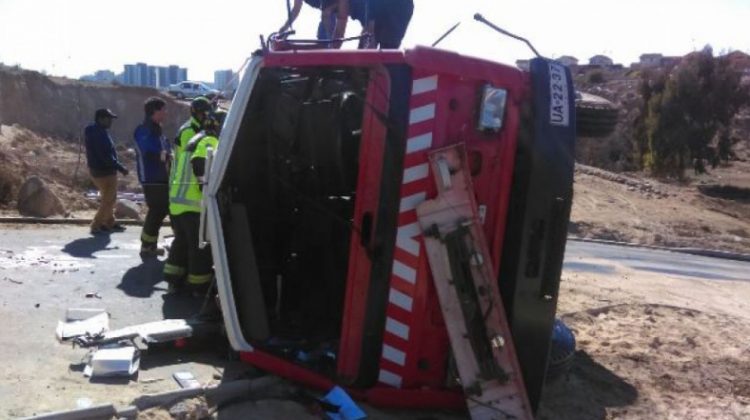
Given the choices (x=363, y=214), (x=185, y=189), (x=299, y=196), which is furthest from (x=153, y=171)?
(x=363, y=214)

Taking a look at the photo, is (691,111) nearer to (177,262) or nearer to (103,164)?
(103,164)

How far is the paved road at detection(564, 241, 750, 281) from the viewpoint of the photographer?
33.1ft

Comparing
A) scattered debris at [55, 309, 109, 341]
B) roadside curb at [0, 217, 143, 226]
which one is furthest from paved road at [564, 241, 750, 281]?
roadside curb at [0, 217, 143, 226]

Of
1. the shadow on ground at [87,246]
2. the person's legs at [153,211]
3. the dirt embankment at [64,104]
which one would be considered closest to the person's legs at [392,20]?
the person's legs at [153,211]

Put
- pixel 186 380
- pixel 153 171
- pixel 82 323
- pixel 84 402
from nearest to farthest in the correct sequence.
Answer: pixel 84 402 < pixel 186 380 < pixel 82 323 < pixel 153 171

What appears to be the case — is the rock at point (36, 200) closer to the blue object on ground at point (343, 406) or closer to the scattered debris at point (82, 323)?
the scattered debris at point (82, 323)

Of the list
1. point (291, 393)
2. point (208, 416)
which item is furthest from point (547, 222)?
point (208, 416)

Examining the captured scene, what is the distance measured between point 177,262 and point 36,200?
506cm

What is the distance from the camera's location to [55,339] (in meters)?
4.88

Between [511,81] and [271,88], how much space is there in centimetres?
144

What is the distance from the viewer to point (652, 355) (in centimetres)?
552

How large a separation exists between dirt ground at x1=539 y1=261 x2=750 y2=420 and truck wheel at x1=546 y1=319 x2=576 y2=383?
0.32 ft

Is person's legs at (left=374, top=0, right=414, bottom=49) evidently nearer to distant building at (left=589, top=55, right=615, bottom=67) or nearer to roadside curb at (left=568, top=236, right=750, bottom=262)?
roadside curb at (left=568, top=236, right=750, bottom=262)

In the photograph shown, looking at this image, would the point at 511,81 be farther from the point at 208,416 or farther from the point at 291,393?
the point at 208,416
